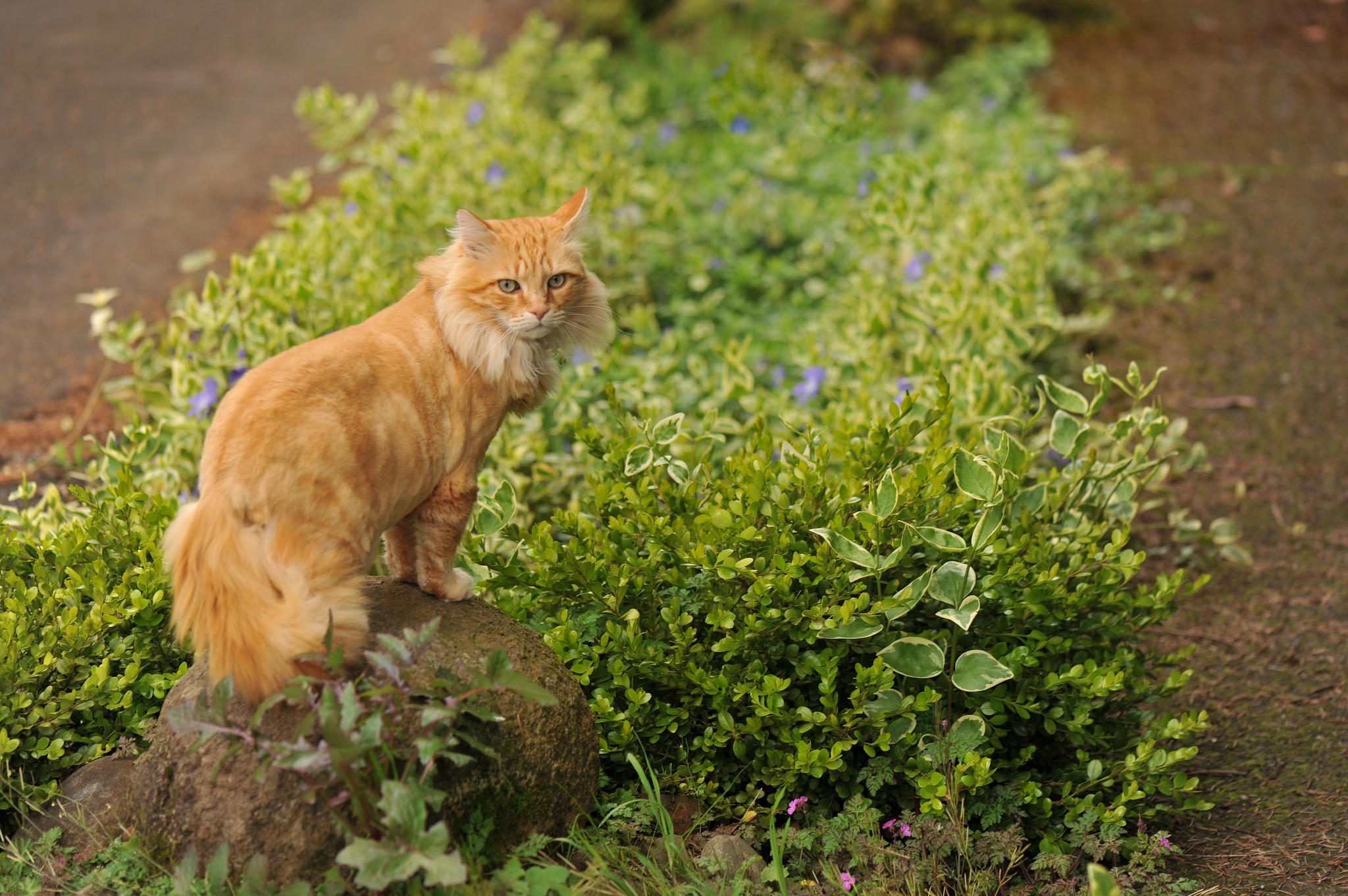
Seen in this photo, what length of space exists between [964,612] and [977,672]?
0.18 metres

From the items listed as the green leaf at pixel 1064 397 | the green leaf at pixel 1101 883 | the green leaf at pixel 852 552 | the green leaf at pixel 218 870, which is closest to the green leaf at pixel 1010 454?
the green leaf at pixel 1064 397

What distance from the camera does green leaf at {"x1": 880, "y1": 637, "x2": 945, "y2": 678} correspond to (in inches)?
105

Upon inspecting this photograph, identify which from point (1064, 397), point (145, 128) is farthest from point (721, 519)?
point (145, 128)

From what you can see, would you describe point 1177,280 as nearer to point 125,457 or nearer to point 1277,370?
point 1277,370

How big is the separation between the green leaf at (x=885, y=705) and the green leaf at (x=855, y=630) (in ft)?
0.55

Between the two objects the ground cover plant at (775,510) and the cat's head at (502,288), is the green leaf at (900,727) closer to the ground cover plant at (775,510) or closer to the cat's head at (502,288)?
the ground cover plant at (775,510)

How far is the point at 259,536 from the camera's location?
7.00ft

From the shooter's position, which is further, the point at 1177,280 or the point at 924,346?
the point at 1177,280

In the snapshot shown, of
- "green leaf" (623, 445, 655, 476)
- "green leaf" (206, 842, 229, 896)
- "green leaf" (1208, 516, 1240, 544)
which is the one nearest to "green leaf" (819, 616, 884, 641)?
"green leaf" (623, 445, 655, 476)

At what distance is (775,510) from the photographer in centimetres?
289

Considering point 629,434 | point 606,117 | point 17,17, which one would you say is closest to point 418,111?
point 606,117

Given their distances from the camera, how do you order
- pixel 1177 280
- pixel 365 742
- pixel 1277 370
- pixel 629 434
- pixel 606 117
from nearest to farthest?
pixel 365 742, pixel 629 434, pixel 1277 370, pixel 1177 280, pixel 606 117

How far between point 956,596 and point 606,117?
4.86 m

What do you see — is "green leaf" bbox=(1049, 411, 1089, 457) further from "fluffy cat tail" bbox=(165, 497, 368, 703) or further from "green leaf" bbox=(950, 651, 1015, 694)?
"fluffy cat tail" bbox=(165, 497, 368, 703)
